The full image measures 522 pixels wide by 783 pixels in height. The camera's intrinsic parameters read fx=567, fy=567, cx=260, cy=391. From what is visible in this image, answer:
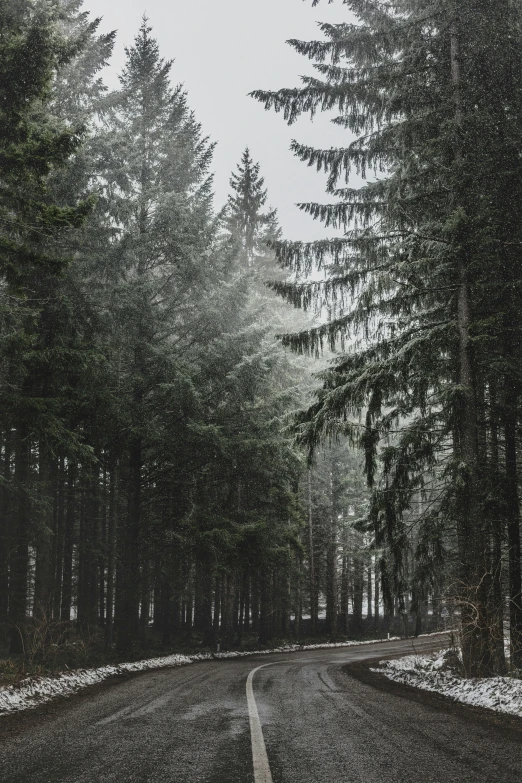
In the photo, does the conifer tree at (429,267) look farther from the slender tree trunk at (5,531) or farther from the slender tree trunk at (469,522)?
the slender tree trunk at (5,531)

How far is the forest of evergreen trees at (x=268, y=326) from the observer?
1127 centimetres

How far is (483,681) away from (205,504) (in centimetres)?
1149

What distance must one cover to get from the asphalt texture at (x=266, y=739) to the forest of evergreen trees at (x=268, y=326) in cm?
326

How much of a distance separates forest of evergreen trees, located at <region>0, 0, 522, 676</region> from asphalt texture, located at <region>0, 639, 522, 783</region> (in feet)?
10.7

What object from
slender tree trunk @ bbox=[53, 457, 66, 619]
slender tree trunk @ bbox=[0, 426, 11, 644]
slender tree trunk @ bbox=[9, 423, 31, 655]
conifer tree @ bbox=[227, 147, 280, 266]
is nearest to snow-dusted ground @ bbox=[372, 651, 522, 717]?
slender tree trunk @ bbox=[9, 423, 31, 655]

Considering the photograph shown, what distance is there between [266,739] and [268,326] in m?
16.8

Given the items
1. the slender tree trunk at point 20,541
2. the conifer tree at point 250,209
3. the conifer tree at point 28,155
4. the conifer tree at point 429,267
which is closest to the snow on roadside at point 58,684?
the slender tree trunk at point 20,541

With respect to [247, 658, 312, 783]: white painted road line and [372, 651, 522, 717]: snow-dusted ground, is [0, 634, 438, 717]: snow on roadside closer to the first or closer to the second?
[247, 658, 312, 783]: white painted road line

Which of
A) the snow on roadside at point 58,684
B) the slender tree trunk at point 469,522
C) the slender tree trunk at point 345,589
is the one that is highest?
the slender tree trunk at point 469,522

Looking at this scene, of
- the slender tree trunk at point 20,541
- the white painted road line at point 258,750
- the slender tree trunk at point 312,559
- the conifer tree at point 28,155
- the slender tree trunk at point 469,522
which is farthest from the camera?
the slender tree trunk at point 312,559

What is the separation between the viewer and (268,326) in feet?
70.7

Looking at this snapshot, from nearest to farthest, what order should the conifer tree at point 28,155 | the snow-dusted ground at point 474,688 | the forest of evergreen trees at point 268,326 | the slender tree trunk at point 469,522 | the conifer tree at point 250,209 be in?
the snow-dusted ground at point 474,688 < the slender tree trunk at point 469,522 < the conifer tree at point 28,155 < the forest of evergreen trees at point 268,326 < the conifer tree at point 250,209

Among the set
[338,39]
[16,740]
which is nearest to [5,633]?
[16,740]

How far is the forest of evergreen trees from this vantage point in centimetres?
1127
